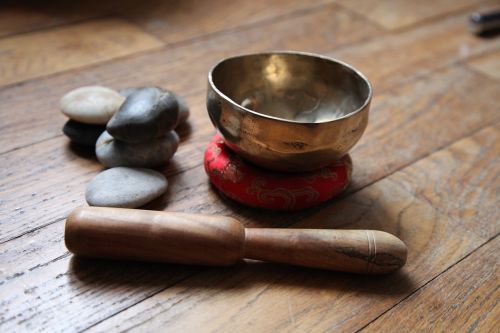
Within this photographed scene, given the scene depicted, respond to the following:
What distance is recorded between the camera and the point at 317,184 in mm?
796

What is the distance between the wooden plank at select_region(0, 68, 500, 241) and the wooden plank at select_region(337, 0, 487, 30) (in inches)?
12.7

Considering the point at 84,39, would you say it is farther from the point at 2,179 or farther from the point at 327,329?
the point at 327,329

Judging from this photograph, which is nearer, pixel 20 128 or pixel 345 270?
pixel 345 270

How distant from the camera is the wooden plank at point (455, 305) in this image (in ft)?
2.11

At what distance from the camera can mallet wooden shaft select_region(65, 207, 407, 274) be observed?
659 millimetres

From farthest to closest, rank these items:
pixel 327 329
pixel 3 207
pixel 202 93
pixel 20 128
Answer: pixel 202 93
pixel 20 128
pixel 3 207
pixel 327 329

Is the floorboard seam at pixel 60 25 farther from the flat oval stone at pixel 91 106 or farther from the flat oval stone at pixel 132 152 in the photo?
the flat oval stone at pixel 132 152

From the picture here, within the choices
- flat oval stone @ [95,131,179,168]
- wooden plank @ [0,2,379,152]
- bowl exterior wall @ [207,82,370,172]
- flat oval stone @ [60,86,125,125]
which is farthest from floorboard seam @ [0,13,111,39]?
bowl exterior wall @ [207,82,370,172]

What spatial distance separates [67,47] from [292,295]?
0.83 meters

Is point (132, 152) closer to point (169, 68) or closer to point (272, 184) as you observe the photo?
point (272, 184)

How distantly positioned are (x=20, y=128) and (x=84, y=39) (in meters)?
0.39

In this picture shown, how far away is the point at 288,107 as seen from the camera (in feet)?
3.15

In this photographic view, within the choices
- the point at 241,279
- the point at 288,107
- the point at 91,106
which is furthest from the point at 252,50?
the point at 241,279

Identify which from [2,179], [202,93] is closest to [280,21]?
[202,93]
